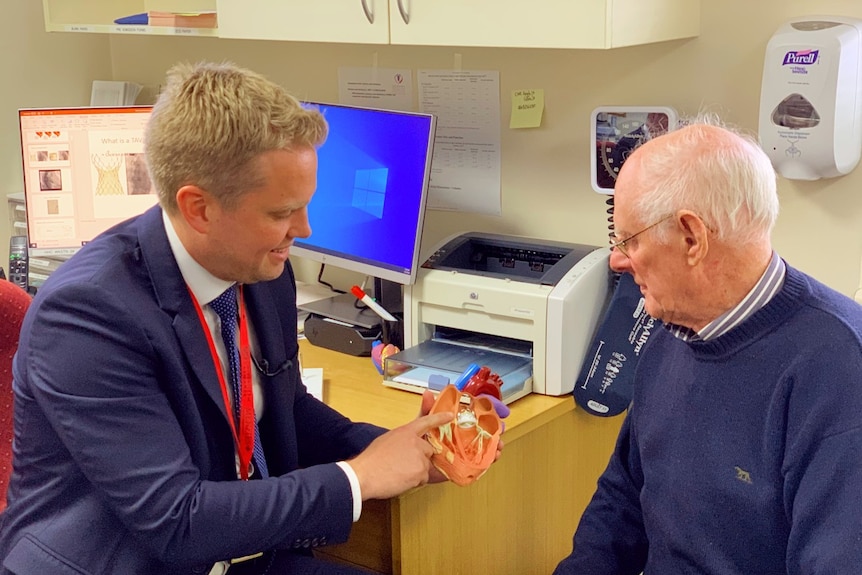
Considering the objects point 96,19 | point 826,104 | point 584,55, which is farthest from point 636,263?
point 96,19

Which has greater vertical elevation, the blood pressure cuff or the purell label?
the purell label

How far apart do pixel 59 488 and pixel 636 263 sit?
0.86 m

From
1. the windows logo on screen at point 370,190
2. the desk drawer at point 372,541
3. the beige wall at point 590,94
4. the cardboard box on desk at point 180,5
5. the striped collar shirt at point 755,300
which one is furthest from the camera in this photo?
the cardboard box on desk at point 180,5

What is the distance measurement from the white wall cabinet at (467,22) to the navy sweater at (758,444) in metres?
0.56

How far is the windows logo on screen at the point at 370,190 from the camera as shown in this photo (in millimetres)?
2121

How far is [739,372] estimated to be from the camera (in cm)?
136

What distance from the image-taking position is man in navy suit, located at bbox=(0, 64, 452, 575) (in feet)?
4.31

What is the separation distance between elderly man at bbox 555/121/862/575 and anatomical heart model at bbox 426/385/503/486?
27 cm

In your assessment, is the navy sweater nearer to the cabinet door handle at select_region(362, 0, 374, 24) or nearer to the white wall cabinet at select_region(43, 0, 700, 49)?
the white wall cabinet at select_region(43, 0, 700, 49)

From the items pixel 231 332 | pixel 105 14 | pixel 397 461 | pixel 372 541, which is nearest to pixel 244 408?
pixel 231 332

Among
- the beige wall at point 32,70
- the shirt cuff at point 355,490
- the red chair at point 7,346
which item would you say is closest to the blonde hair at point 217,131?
the shirt cuff at point 355,490

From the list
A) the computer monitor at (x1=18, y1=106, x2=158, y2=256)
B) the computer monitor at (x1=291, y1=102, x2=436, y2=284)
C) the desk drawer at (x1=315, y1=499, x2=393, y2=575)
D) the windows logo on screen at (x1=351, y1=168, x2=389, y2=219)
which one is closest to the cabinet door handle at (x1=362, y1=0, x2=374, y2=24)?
the computer monitor at (x1=291, y1=102, x2=436, y2=284)

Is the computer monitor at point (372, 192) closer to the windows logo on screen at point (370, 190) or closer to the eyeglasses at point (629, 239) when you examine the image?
the windows logo on screen at point (370, 190)

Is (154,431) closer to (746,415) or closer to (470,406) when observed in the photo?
(470,406)
